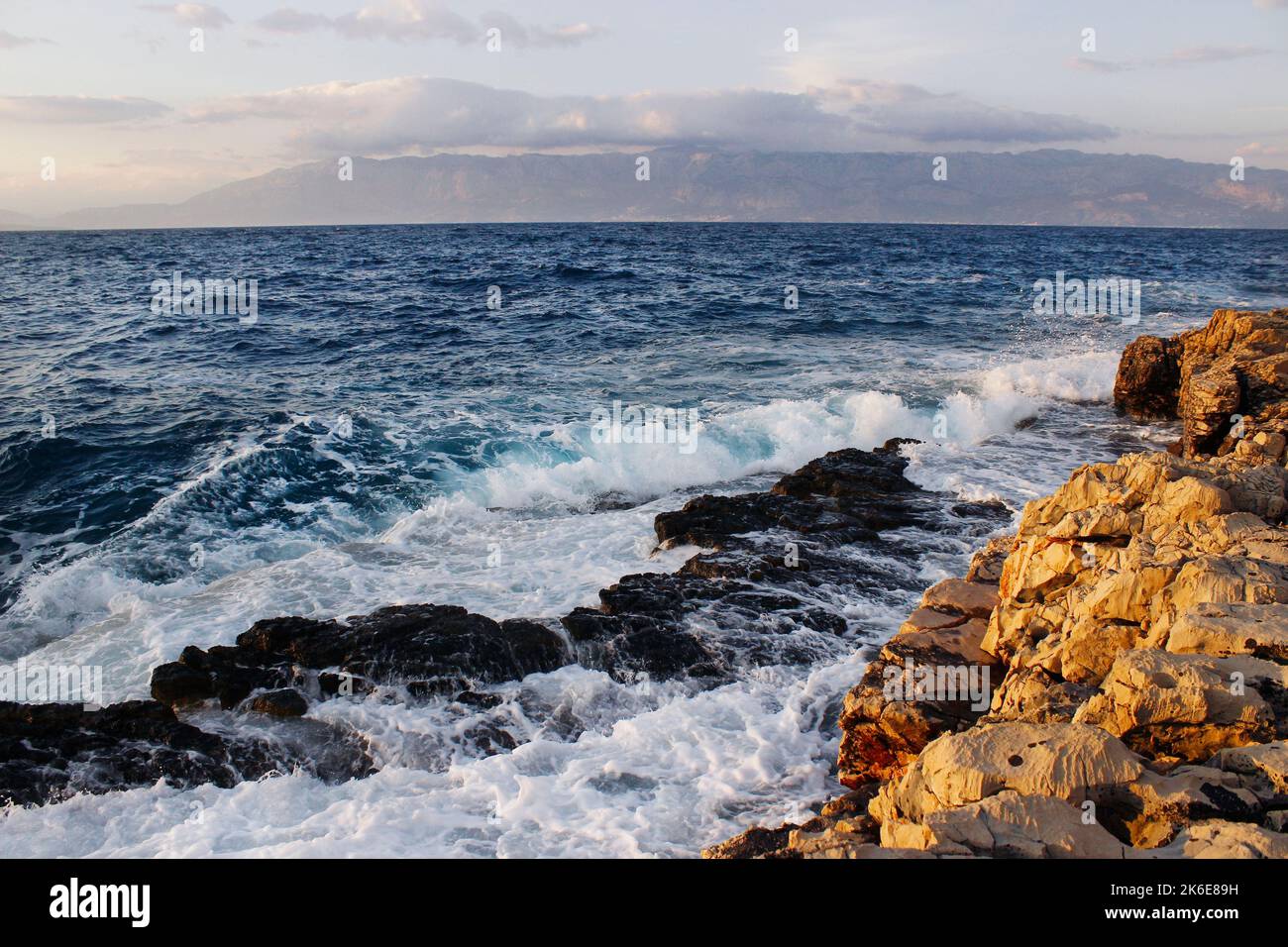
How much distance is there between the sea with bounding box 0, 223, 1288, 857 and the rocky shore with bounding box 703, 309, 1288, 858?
3.65 ft

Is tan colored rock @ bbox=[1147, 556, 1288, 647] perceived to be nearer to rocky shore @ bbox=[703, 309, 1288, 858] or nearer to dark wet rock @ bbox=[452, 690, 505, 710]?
rocky shore @ bbox=[703, 309, 1288, 858]

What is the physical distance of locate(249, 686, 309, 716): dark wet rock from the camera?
8.57m

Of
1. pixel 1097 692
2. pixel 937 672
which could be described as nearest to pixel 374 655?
pixel 937 672

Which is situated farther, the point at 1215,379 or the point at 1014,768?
the point at 1215,379

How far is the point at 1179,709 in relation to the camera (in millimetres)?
5352

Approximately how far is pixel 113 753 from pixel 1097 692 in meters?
8.68

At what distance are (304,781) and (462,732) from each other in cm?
152

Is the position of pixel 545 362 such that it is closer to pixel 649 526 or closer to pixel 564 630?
pixel 649 526

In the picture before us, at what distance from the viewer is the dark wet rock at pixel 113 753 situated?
24.6 ft

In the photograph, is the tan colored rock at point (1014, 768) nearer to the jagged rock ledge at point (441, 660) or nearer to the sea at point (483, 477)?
the sea at point (483, 477)

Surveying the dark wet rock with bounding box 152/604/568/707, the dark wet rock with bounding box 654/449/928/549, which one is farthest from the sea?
the dark wet rock with bounding box 654/449/928/549

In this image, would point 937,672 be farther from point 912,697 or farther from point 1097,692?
point 1097,692
